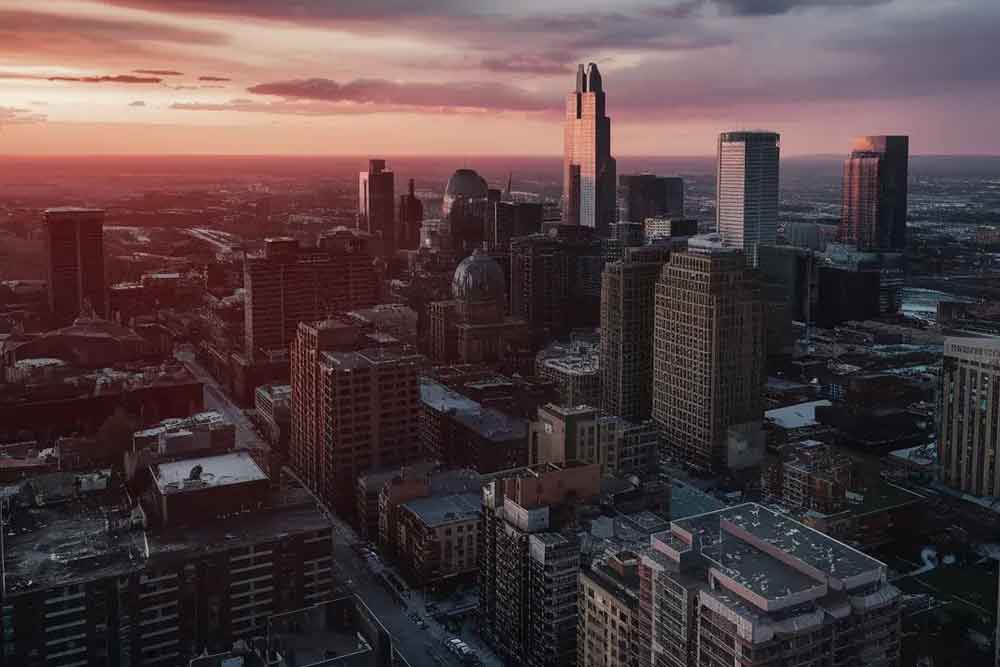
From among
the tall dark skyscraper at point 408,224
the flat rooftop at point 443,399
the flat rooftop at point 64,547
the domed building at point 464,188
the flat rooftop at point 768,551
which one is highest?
the domed building at point 464,188

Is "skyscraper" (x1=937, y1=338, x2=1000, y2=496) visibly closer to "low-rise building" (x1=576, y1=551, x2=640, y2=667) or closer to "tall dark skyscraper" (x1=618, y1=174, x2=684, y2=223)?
"low-rise building" (x1=576, y1=551, x2=640, y2=667)

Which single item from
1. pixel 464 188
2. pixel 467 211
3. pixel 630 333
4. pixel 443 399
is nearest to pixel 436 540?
pixel 443 399

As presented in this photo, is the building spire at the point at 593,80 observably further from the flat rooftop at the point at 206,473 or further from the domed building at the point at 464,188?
the flat rooftop at the point at 206,473

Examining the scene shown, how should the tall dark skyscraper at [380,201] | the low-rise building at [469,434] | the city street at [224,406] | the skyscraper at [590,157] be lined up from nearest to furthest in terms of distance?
1. the low-rise building at [469,434]
2. the city street at [224,406]
3. the tall dark skyscraper at [380,201]
4. the skyscraper at [590,157]

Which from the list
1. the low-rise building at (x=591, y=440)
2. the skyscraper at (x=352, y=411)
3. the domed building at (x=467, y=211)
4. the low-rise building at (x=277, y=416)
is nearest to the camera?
the low-rise building at (x=591, y=440)

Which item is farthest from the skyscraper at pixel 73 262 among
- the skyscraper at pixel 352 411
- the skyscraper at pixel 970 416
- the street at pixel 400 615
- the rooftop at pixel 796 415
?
the skyscraper at pixel 970 416

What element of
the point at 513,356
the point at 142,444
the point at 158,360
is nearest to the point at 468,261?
the point at 513,356

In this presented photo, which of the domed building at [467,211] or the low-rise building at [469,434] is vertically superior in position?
the domed building at [467,211]

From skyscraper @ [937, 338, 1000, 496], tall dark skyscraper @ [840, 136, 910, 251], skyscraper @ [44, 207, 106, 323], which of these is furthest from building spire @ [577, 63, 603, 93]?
skyscraper @ [937, 338, 1000, 496]

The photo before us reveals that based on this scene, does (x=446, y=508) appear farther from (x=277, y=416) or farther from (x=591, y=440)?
(x=277, y=416)
